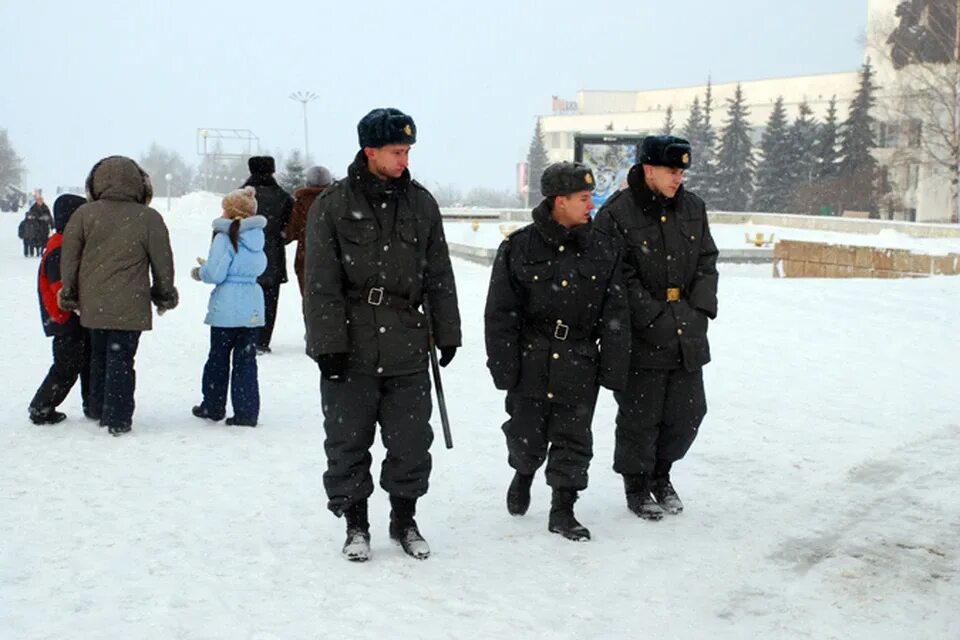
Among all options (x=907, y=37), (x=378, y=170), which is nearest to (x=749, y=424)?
(x=378, y=170)

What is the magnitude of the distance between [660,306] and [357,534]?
1.90 metres

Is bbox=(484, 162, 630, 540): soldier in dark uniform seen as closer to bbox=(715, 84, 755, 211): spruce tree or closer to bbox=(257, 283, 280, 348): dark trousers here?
bbox=(257, 283, 280, 348): dark trousers

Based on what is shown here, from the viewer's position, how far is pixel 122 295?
298 inches

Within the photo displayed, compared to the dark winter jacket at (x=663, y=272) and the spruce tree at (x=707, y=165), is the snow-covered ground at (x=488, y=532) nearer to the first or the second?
the dark winter jacket at (x=663, y=272)

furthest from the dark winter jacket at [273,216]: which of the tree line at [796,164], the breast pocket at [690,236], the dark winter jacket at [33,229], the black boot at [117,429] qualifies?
the tree line at [796,164]

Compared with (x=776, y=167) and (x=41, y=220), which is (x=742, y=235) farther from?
(x=41, y=220)

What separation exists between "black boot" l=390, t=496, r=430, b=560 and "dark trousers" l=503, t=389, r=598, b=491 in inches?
27.2

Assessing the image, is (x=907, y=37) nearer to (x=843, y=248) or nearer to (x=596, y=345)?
(x=843, y=248)

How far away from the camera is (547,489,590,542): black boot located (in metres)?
5.59

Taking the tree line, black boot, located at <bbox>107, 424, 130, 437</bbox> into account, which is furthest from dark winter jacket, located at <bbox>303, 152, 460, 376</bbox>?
the tree line

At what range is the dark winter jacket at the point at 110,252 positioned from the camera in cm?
752

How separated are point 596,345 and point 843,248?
1616 cm

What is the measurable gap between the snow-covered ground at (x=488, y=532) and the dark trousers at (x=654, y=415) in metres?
0.35

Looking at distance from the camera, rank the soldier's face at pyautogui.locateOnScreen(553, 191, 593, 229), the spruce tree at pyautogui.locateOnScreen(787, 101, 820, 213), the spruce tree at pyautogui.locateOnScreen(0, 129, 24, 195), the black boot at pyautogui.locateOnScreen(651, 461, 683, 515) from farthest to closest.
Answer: the spruce tree at pyautogui.locateOnScreen(0, 129, 24, 195) < the spruce tree at pyautogui.locateOnScreen(787, 101, 820, 213) < the black boot at pyautogui.locateOnScreen(651, 461, 683, 515) < the soldier's face at pyautogui.locateOnScreen(553, 191, 593, 229)
